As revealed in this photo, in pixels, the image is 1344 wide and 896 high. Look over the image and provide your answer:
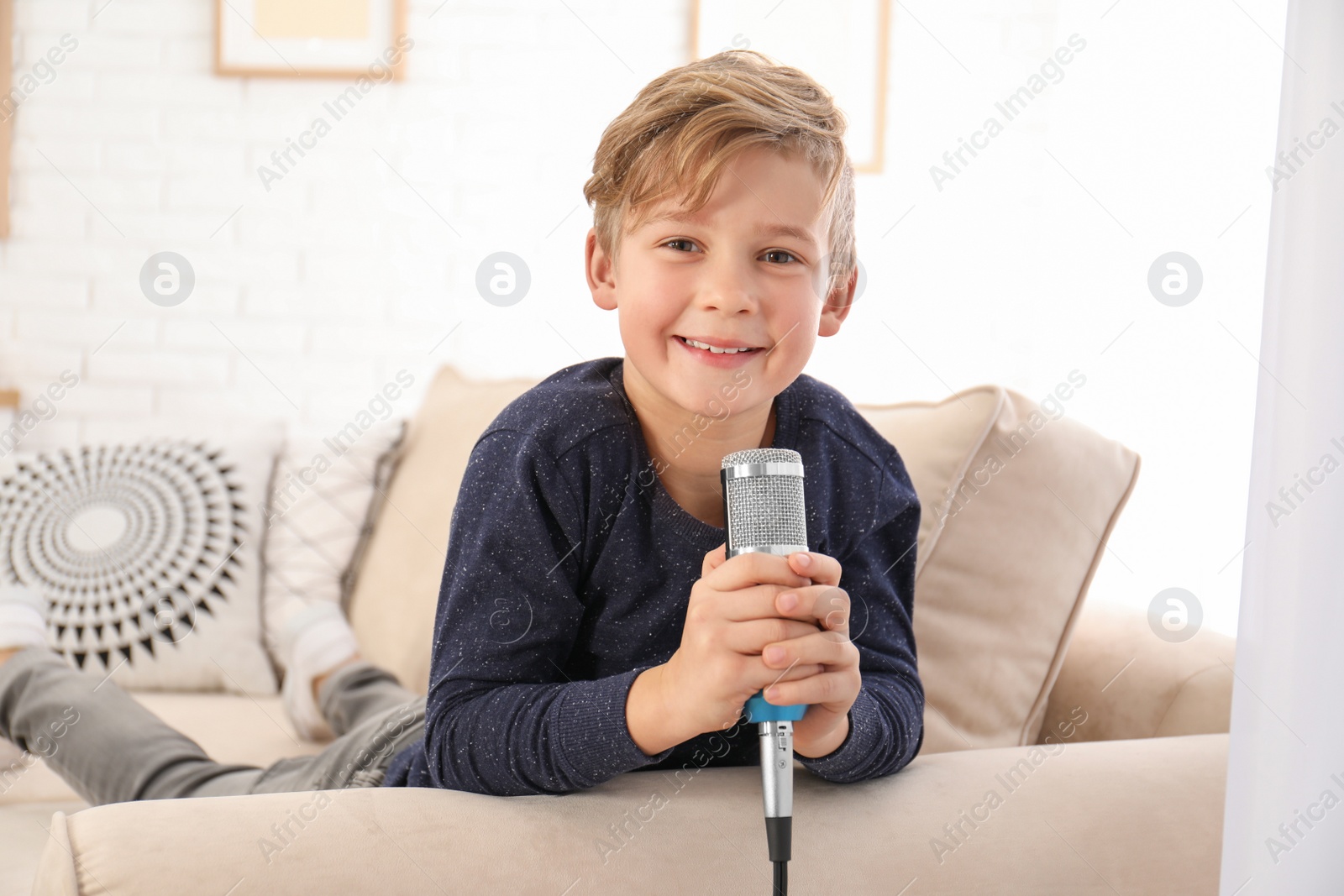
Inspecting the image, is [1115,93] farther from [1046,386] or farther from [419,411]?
[419,411]

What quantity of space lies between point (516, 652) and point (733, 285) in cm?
32

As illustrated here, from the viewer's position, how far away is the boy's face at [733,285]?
807 mm

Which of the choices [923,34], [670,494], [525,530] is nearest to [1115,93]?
[923,34]

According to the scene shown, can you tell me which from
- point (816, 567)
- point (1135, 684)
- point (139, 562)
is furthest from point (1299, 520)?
point (139, 562)

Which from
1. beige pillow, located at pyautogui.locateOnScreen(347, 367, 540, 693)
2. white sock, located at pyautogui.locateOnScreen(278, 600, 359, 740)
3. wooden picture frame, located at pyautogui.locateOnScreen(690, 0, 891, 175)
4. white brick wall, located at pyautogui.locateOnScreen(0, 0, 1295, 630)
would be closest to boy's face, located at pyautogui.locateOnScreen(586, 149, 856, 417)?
beige pillow, located at pyautogui.locateOnScreen(347, 367, 540, 693)

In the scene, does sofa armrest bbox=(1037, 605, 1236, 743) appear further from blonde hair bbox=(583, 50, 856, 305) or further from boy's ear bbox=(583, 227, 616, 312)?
boy's ear bbox=(583, 227, 616, 312)

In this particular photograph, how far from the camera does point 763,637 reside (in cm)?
62

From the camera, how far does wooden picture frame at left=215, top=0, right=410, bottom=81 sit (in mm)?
2125

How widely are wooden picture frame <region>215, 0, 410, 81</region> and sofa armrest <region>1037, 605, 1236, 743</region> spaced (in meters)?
1.73

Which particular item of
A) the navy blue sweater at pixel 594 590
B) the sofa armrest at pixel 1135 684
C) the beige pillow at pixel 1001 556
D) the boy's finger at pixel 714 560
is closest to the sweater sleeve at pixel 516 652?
the navy blue sweater at pixel 594 590

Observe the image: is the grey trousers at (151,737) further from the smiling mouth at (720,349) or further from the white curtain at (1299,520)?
the white curtain at (1299,520)

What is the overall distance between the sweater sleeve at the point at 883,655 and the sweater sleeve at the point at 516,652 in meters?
0.14

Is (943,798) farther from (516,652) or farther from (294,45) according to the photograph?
(294,45)

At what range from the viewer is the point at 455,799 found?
71cm
